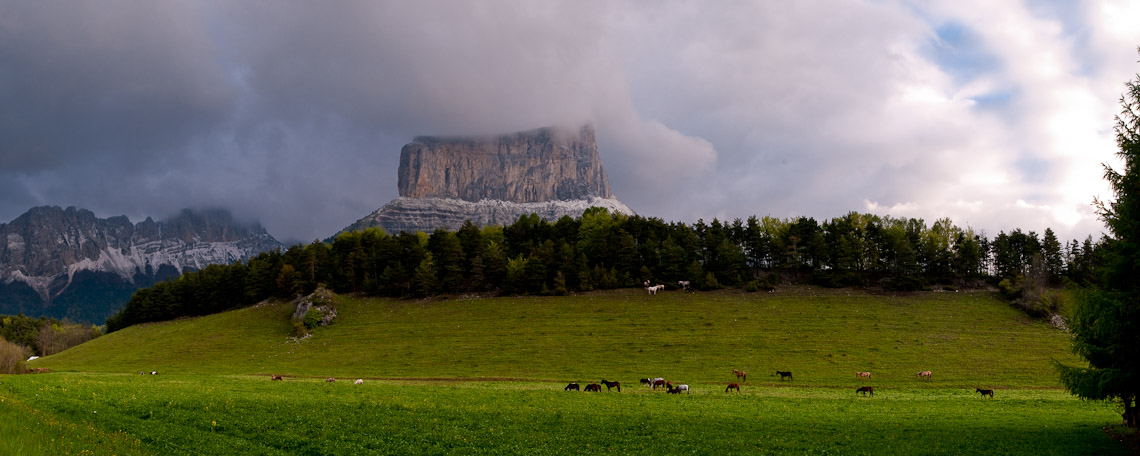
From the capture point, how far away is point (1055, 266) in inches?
3804

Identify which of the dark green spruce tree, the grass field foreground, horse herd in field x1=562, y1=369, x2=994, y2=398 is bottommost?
horse herd in field x1=562, y1=369, x2=994, y2=398

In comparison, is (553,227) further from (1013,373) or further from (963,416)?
(963,416)

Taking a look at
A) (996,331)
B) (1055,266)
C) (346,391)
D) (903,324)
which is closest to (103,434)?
(346,391)

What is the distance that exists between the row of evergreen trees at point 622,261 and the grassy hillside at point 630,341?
649cm

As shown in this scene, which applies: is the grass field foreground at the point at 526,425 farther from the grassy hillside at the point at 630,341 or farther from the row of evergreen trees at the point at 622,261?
the row of evergreen trees at the point at 622,261

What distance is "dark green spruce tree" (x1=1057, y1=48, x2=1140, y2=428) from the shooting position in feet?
69.6

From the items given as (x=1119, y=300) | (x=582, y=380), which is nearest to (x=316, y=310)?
(x=582, y=380)

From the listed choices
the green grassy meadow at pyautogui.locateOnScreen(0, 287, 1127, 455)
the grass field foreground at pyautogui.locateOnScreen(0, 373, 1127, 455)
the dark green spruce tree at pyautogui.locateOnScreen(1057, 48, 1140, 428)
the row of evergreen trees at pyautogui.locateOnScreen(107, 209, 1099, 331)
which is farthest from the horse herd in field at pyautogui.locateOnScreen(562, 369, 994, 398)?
the row of evergreen trees at pyautogui.locateOnScreen(107, 209, 1099, 331)

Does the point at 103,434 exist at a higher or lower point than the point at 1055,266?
lower

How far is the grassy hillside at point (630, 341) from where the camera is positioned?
5716 centimetres

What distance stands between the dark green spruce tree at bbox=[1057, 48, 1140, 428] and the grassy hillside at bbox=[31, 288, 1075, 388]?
2840cm

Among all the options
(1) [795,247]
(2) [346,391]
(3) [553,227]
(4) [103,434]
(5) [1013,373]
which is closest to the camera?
(4) [103,434]

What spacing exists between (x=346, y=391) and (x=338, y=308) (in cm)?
6254

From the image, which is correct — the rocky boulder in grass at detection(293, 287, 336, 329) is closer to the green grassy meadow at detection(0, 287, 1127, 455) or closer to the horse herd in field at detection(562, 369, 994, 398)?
the green grassy meadow at detection(0, 287, 1127, 455)
